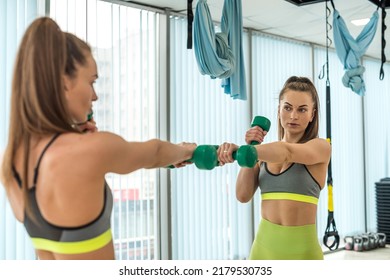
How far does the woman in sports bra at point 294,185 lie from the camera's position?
196 centimetres

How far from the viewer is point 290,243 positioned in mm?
1960

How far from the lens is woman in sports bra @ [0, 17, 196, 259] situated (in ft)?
3.43

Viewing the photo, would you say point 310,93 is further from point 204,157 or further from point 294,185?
point 204,157

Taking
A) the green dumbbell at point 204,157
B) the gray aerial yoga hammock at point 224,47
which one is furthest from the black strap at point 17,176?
the gray aerial yoga hammock at point 224,47

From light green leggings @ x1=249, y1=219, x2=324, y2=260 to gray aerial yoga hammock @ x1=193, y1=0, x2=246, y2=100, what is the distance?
3.99 ft

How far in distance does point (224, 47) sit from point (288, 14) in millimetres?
1716

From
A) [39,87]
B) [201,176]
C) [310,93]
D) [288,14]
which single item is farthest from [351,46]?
[39,87]

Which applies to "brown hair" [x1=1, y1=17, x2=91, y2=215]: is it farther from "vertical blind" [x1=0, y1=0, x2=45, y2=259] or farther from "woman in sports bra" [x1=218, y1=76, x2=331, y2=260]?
"vertical blind" [x1=0, y1=0, x2=45, y2=259]

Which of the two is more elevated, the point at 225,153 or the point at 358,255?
the point at 225,153

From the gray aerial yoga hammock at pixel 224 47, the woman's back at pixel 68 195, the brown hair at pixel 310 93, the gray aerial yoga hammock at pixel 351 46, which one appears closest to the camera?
the woman's back at pixel 68 195

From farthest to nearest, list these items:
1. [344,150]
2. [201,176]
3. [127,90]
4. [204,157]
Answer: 1. [344,150]
2. [201,176]
3. [127,90]
4. [204,157]

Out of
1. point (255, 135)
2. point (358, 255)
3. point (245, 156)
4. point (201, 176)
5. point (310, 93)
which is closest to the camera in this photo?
point (245, 156)

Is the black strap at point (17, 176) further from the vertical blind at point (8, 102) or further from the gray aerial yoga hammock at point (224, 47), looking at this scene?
the vertical blind at point (8, 102)
